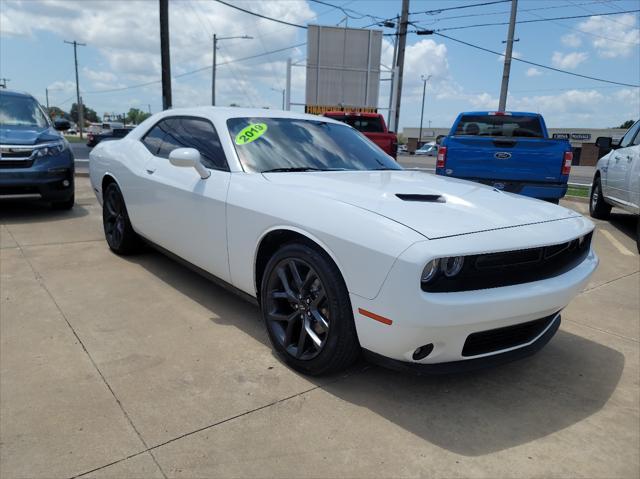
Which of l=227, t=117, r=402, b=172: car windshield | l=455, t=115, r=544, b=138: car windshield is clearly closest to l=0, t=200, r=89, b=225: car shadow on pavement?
l=227, t=117, r=402, b=172: car windshield

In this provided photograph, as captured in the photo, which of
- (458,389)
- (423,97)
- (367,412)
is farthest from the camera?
(423,97)

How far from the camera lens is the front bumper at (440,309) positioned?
2.13 meters

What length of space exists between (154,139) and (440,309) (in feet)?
10.9

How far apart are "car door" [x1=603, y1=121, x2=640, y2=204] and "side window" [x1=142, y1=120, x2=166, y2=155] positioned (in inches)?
222

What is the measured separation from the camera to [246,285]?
3.12 meters

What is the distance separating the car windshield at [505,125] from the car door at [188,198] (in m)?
5.69

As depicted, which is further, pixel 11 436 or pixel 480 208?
pixel 480 208

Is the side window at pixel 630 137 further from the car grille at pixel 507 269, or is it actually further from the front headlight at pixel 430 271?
the front headlight at pixel 430 271

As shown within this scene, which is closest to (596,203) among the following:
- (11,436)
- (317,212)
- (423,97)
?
(317,212)

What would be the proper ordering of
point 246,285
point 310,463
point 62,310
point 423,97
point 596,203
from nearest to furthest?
point 310,463 → point 246,285 → point 62,310 → point 596,203 → point 423,97

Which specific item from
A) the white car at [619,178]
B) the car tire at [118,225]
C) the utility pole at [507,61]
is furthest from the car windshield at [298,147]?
the utility pole at [507,61]

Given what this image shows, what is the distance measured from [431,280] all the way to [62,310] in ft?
9.14

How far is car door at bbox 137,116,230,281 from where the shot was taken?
328 cm

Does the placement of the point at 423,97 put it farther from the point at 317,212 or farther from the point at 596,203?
the point at 317,212
